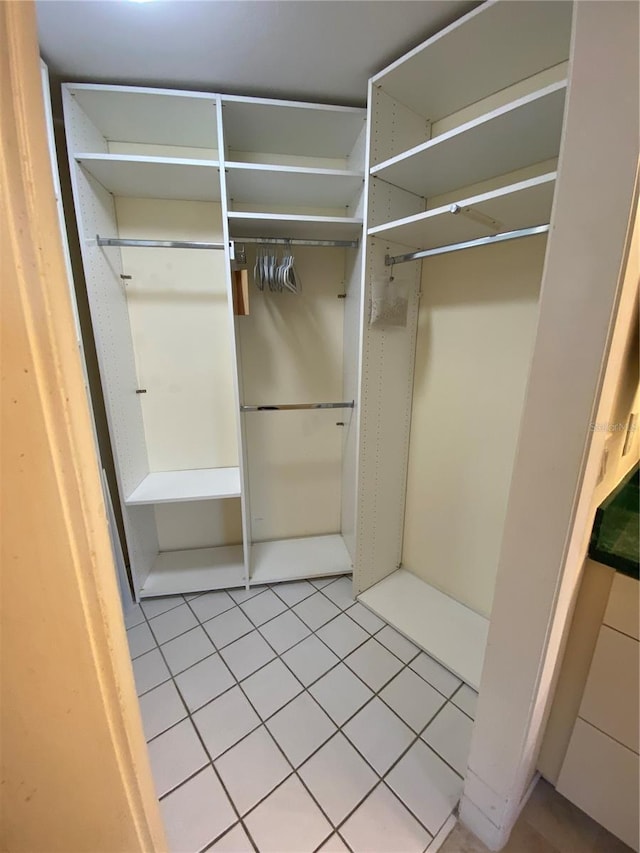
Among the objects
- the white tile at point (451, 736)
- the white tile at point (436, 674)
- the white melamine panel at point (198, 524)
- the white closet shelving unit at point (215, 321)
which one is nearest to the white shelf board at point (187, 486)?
A: the white closet shelving unit at point (215, 321)

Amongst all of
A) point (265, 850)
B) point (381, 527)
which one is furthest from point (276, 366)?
point (265, 850)

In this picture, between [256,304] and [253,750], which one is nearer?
[253,750]

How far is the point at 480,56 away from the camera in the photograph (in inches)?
47.3

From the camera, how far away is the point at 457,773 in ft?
3.94

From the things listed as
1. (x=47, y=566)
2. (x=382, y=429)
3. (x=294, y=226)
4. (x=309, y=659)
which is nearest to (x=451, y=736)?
(x=309, y=659)

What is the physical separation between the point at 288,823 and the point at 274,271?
6.89 feet

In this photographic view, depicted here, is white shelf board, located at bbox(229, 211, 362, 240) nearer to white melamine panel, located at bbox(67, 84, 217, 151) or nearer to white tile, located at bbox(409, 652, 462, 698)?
white melamine panel, located at bbox(67, 84, 217, 151)

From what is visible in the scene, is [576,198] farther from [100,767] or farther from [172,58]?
[172,58]

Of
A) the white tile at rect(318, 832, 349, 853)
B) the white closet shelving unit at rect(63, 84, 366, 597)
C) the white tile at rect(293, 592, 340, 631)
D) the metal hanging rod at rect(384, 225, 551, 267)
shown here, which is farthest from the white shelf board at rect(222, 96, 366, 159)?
the white tile at rect(318, 832, 349, 853)

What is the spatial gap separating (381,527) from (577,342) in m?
1.52

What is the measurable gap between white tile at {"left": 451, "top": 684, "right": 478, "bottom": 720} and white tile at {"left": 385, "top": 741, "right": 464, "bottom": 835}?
238 millimetres

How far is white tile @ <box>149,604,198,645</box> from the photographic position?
1754 millimetres

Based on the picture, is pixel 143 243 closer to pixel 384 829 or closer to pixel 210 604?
pixel 210 604

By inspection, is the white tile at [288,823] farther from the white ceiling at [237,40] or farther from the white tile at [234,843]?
the white ceiling at [237,40]
